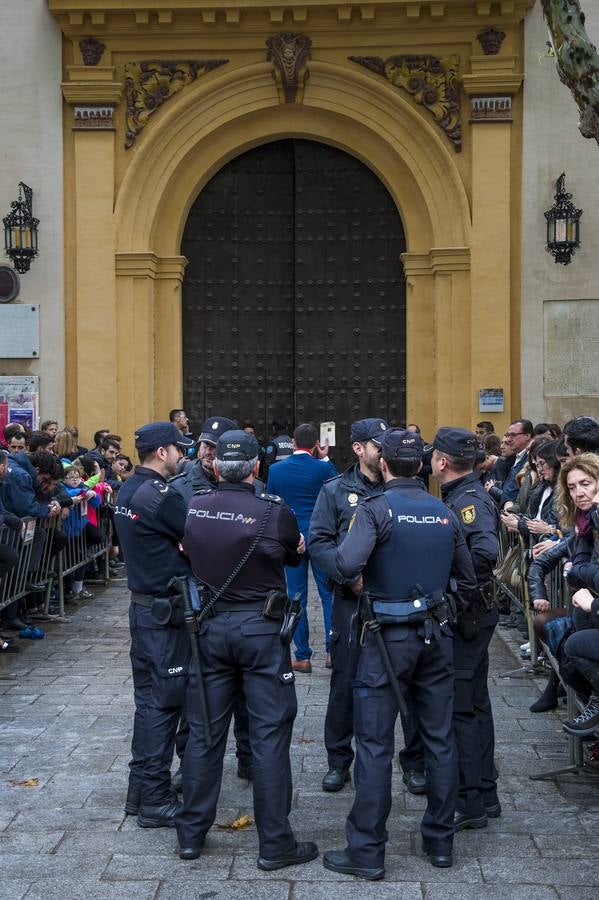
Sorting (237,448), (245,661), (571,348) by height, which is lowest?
(245,661)

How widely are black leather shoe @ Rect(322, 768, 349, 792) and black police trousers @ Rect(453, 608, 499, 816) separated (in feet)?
2.82

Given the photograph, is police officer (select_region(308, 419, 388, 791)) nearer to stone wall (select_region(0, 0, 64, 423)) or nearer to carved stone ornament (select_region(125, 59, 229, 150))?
stone wall (select_region(0, 0, 64, 423))

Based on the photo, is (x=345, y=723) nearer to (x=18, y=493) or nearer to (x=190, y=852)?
(x=190, y=852)

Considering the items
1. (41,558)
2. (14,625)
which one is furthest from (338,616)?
(41,558)

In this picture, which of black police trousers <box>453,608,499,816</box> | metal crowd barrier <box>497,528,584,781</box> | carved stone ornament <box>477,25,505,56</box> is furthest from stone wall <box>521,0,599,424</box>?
black police trousers <box>453,608,499,816</box>

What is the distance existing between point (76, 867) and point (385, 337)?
1234cm

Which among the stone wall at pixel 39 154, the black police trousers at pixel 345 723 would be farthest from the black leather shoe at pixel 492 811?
the stone wall at pixel 39 154

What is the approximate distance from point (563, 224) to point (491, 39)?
8.51 ft

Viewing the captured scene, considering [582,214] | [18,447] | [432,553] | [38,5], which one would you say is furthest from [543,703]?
[38,5]

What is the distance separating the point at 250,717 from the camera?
5719 mm

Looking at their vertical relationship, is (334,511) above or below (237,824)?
above

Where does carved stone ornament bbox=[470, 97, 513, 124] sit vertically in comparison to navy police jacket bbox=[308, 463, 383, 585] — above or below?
above

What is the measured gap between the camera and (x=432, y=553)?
5.63 m

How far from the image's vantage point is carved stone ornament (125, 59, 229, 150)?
1650 centimetres
